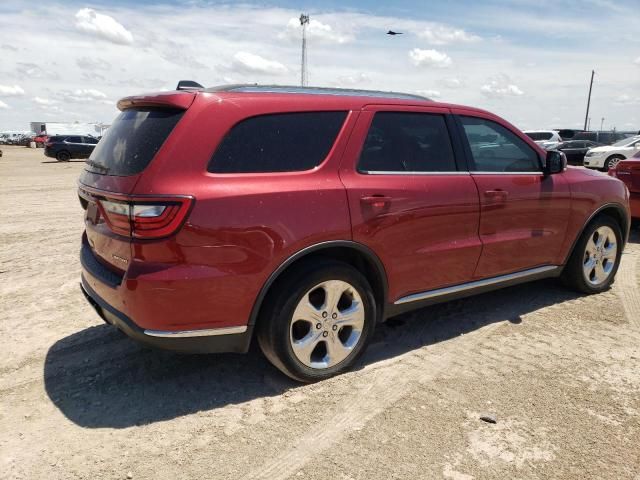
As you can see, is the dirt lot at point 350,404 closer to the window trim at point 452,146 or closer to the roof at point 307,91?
the window trim at point 452,146

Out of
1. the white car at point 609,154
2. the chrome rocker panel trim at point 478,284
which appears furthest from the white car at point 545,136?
the chrome rocker panel trim at point 478,284

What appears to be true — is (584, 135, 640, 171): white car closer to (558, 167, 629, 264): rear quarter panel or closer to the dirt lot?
(558, 167, 629, 264): rear quarter panel

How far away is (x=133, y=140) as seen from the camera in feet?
9.70

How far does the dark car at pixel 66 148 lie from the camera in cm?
2895

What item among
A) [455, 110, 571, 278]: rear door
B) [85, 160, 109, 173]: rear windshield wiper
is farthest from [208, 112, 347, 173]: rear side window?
[455, 110, 571, 278]: rear door

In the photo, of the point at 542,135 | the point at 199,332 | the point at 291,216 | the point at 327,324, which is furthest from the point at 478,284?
the point at 542,135

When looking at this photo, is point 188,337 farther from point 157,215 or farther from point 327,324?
point 327,324

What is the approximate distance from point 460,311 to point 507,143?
1456 millimetres

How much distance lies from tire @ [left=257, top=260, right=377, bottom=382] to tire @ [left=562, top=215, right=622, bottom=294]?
97.6 inches

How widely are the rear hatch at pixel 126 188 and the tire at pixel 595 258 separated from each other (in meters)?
3.76

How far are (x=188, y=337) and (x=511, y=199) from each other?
8.68 feet

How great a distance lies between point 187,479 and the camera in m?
2.40

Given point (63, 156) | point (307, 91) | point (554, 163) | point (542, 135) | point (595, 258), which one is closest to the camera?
point (307, 91)

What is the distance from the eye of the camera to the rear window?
2793mm
